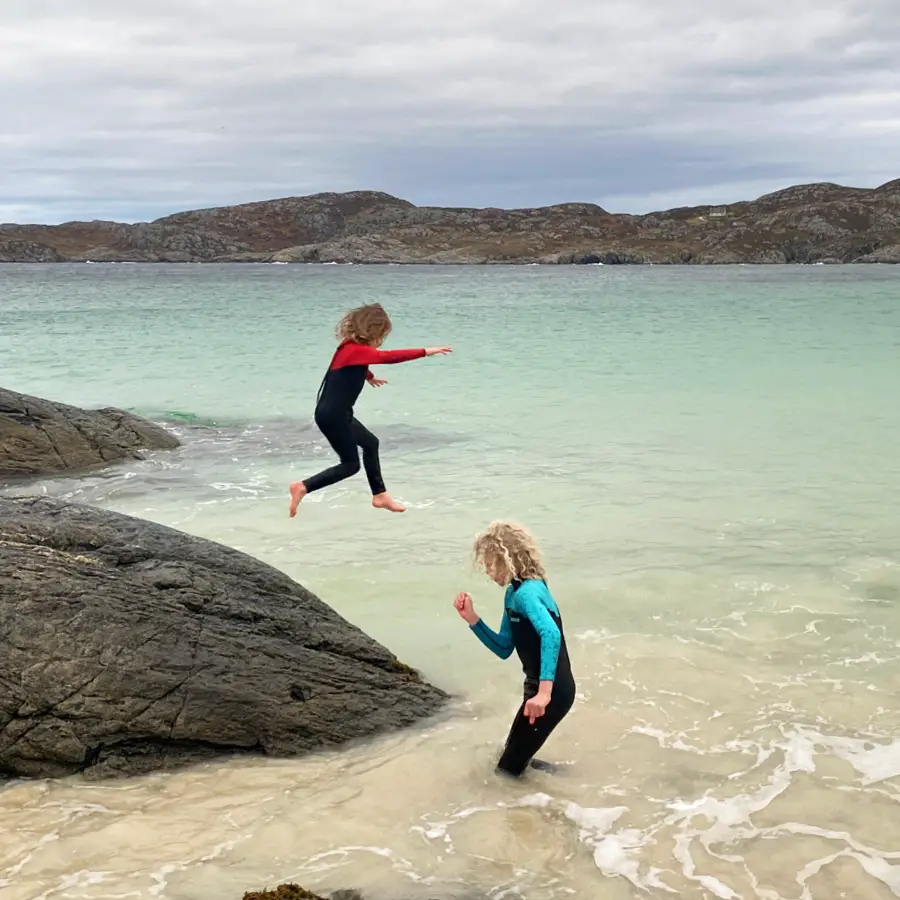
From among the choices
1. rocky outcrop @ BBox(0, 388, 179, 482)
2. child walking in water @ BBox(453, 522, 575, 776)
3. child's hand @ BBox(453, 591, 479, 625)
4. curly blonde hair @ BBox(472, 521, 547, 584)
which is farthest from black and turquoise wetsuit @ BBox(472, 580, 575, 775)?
rocky outcrop @ BBox(0, 388, 179, 482)

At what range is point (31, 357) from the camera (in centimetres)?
4022

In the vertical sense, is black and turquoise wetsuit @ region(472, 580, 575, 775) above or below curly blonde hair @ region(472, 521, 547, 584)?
below

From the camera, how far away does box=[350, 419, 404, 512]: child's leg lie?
8641mm

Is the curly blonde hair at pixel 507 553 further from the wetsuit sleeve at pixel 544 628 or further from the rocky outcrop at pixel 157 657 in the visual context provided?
the rocky outcrop at pixel 157 657

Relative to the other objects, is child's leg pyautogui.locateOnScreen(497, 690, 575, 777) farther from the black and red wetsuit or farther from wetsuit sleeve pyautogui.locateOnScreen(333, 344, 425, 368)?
wetsuit sleeve pyautogui.locateOnScreen(333, 344, 425, 368)

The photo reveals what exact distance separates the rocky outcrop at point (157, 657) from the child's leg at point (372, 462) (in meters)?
1.05

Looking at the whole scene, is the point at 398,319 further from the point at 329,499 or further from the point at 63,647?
the point at 63,647

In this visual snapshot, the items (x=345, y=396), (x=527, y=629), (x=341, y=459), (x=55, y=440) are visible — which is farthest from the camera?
(x=55, y=440)

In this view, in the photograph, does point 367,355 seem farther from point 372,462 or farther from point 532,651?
point 532,651

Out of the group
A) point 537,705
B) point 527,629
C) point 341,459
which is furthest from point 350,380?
point 537,705

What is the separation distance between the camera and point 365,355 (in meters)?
8.14

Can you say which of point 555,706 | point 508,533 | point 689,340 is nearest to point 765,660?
point 555,706

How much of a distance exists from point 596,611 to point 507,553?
184 inches

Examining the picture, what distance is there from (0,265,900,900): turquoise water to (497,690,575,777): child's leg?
24 cm
